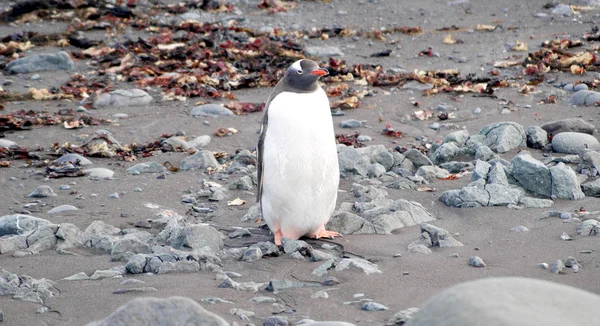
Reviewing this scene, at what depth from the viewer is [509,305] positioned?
2674 mm

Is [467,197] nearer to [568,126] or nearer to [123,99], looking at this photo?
[568,126]

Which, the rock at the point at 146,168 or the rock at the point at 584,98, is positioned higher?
the rock at the point at 584,98

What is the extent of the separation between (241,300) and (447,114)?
17.7 feet

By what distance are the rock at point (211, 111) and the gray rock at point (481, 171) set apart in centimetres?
376

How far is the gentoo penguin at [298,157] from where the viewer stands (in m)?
5.38

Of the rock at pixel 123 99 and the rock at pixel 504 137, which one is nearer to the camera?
the rock at pixel 504 137

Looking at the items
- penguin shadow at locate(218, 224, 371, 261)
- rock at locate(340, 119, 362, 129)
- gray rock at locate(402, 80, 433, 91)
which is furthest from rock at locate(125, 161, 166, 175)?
gray rock at locate(402, 80, 433, 91)

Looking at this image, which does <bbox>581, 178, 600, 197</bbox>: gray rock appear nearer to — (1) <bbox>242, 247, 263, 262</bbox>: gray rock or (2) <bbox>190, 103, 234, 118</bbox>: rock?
(1) <bbox>242, 247, 263, 262</bbox>: gray rock

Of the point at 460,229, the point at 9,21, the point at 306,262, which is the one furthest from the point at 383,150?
the point at 9,21

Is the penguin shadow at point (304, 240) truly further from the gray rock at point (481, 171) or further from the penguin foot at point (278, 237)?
the gray rock at point (481, 171)

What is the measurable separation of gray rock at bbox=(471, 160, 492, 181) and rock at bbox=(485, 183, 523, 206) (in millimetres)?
266

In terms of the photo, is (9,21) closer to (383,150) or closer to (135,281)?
(383,150)

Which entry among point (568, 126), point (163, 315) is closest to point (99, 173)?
point (568, 126)

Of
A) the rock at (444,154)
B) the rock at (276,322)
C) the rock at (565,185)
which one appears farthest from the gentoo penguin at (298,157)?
the rock at (444,154)
